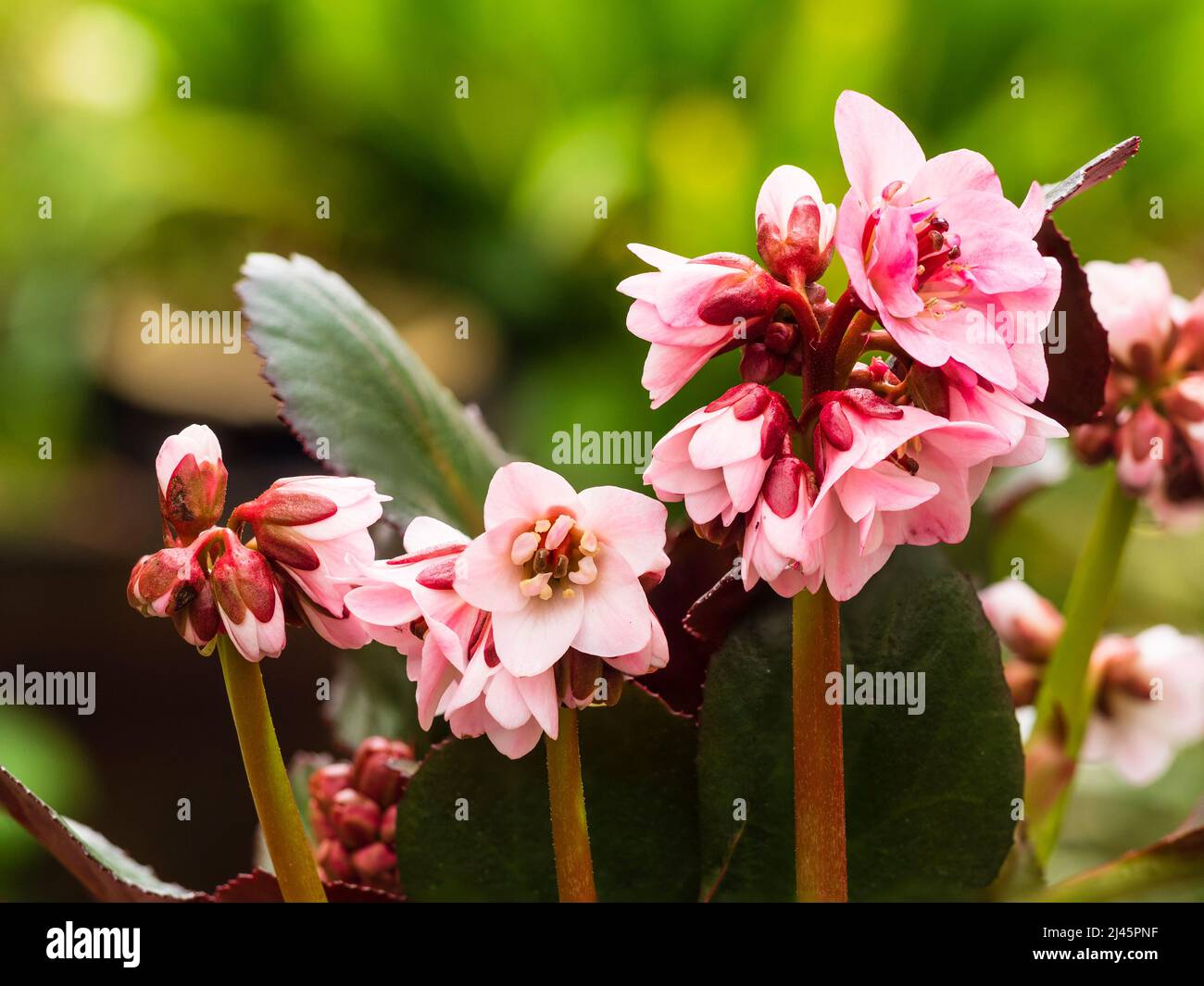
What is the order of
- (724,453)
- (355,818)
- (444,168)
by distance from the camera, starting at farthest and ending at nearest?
(444,168), (355,818), (724,453)

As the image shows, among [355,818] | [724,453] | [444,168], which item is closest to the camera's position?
[724,453]

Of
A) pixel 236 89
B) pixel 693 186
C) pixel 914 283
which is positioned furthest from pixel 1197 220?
pixel 914 283

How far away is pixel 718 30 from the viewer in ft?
5.20

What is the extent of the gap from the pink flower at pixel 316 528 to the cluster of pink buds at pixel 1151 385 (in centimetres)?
19

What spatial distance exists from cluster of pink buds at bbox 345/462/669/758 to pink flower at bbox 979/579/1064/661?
0.68 feet

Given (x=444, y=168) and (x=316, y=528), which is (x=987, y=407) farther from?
(x=444, y=168)

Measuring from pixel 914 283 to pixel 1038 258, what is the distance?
0.07 feet

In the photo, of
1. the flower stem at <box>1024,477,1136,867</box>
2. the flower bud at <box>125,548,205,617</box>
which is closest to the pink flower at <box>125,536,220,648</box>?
the flower bud at <box>125,548,205,617</box>

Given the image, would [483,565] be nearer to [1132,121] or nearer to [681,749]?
[681,749]

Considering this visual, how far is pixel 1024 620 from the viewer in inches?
14.8

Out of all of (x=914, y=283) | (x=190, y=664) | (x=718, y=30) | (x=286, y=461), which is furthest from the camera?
(x=718, y=30)

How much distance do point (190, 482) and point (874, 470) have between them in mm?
109

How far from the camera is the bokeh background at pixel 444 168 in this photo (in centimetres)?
143

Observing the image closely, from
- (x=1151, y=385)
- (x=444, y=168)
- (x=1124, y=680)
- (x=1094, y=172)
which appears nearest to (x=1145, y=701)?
(x=1124, y=680)
